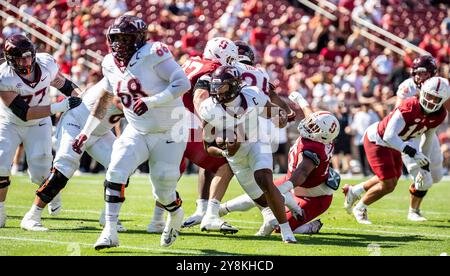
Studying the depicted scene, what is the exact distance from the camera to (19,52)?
767 cm

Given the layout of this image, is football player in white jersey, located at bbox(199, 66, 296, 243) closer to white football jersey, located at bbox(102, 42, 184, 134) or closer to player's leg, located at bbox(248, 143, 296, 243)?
player's leg, located at bbox(248, 143, 296, 243)

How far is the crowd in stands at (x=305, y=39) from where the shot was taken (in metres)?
16.7

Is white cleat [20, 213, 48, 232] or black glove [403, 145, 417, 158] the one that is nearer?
white cleat [20, 213, 48, 232]

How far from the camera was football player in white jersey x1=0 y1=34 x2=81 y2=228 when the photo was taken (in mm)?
7727

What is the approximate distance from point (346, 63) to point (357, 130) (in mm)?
2642

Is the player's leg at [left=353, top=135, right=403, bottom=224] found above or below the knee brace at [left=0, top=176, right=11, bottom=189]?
above

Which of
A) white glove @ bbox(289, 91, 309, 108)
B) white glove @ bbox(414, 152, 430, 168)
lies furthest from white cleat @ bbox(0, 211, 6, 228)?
white glove @ bbox(414, 152, 430, 168)

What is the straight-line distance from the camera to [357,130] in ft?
53.4

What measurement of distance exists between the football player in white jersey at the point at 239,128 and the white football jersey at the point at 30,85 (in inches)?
71.2

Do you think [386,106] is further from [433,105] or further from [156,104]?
[156,104]

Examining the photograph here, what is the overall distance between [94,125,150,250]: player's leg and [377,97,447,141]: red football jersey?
3.45 meters

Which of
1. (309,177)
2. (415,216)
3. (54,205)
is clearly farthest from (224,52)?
(415,216)

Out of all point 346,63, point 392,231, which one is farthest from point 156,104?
point 346,63

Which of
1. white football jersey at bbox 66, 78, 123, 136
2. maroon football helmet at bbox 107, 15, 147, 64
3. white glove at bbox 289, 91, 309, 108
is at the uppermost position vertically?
maroon football helmet at bbox 107, 15, 147, 64
